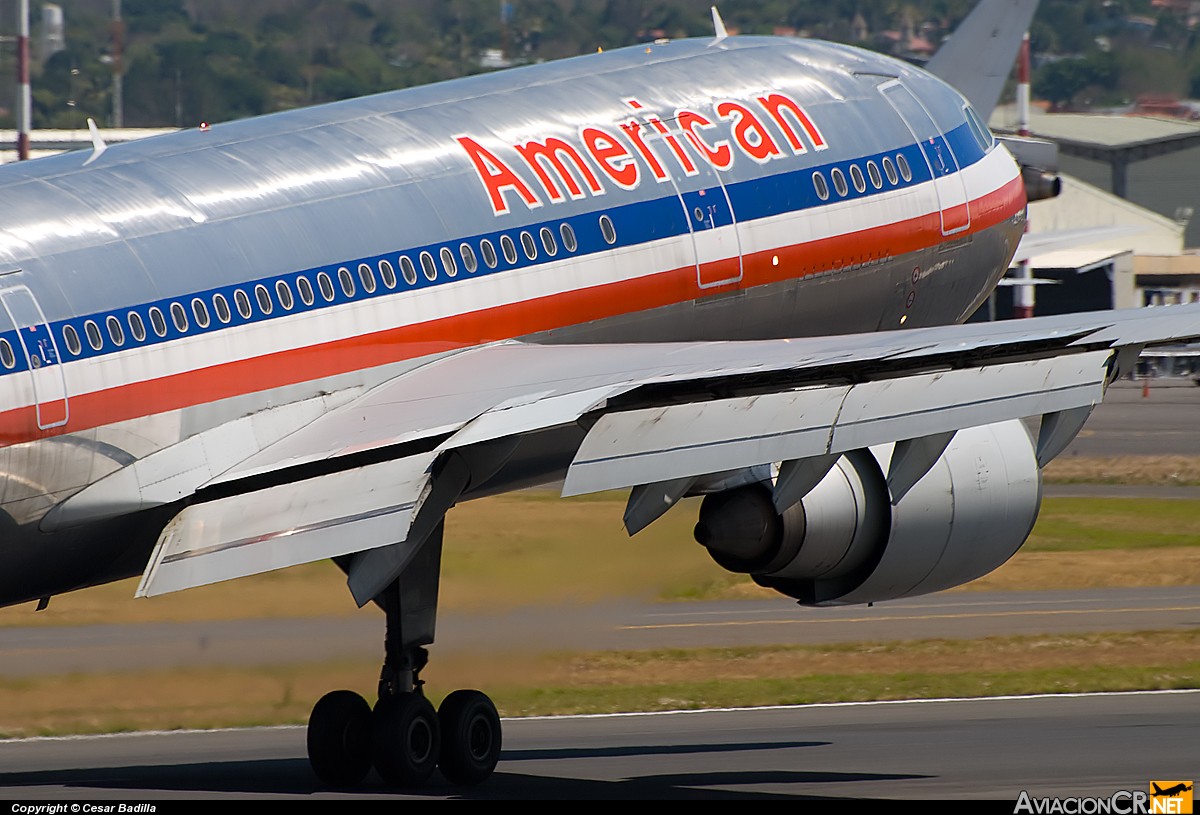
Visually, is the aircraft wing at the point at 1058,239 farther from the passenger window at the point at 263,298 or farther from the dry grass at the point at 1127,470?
the dry grass at the point at 1127,470

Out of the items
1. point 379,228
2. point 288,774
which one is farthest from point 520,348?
point 288,774

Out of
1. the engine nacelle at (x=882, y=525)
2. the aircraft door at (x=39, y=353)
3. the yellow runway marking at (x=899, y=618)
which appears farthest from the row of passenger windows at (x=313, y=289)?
the yellow runway marking at (x=899, y=618)

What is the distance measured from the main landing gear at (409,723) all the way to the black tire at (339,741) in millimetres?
10

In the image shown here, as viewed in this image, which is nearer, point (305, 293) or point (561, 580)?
point (305, 293)

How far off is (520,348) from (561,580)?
9.68 ft

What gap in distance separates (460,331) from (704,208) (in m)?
3.72

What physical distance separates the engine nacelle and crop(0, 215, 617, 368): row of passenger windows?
3884 mm

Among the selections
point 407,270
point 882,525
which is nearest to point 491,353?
point 407,270

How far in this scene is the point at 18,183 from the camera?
62.6 feet

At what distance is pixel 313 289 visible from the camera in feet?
65.8

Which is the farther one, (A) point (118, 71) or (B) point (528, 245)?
(A) point (118, 71)

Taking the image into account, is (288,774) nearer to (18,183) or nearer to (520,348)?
(520,348)

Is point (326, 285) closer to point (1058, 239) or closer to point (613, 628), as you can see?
point (613, 628)

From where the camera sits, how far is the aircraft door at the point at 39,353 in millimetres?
17672
